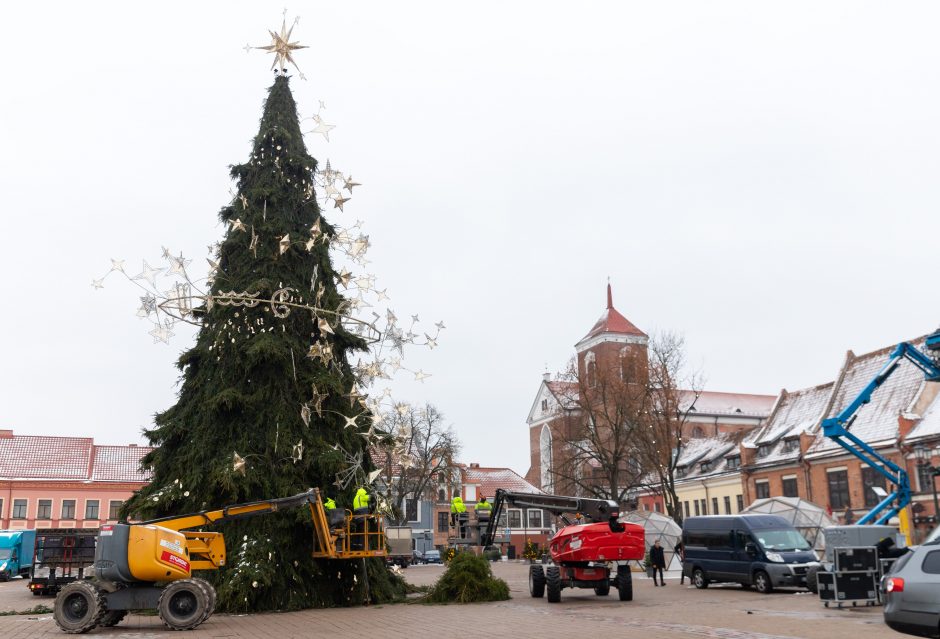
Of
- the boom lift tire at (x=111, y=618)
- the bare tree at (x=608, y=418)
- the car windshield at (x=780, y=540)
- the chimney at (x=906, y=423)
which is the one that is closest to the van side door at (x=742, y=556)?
the car windshield at (x=780, y=540)

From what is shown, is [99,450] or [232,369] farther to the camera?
[99,450]

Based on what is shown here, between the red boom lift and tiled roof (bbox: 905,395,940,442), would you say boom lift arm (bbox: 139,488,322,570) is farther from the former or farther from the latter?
tiled roof (bbox: 905,395,940,442)

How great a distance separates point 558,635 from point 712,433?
7598cm

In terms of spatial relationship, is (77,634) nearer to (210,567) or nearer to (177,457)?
(210,567)

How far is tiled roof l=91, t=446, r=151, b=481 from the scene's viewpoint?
6631 cm

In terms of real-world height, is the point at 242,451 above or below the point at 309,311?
below

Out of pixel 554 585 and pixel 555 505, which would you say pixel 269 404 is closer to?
pixel 555 505

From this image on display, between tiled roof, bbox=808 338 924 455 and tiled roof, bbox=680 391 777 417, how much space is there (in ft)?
111

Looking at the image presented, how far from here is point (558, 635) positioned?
1476cm

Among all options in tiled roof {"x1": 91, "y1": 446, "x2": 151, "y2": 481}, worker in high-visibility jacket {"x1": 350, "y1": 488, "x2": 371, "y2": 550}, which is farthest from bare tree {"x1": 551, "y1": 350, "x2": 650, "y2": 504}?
tiled roof {"x1": 91, "y1": 446, "x2": 151, "y2": 481}

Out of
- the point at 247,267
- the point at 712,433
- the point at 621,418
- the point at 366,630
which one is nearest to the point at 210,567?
the point at 366,630

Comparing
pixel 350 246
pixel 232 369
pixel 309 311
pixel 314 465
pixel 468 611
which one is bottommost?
pixel 468 611

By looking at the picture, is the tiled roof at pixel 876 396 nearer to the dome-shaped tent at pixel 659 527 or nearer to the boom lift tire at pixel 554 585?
the dome-shaped tent at pixel 659 527

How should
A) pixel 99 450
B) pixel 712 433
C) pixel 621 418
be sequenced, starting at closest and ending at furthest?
1. pixel 621 418
2. pixel 99 450
3. pixel 712 433
